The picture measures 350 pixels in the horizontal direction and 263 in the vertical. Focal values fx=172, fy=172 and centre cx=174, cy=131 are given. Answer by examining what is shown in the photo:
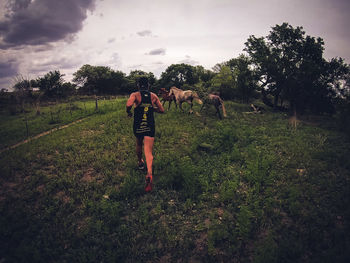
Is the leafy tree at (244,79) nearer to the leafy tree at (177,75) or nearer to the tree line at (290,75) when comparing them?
the tree line at (290,75)

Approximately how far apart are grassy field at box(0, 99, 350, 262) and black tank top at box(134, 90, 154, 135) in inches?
70.4

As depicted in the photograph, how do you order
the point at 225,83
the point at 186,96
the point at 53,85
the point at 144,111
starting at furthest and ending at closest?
1. the point at 53,85
2. the point at 225,83
3. the point at 186,96
4. the point at 144,111

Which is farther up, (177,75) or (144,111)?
(177,75)

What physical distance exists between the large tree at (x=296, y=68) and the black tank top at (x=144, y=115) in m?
20.4

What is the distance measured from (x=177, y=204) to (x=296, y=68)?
73.6ft

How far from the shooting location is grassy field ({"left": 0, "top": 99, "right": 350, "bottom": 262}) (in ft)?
12.1

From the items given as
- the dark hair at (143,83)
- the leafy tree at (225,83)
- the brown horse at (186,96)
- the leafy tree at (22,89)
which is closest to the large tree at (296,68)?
the leafy tree at (225,83)

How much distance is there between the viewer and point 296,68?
1988 centimetres

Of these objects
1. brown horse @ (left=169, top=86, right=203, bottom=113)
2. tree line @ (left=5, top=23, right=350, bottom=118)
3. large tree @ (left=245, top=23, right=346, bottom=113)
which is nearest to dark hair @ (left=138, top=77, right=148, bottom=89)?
brown horse @ (left=169, top=86, right=203, bottom=113)

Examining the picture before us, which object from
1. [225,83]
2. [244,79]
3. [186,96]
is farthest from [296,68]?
[186,96]

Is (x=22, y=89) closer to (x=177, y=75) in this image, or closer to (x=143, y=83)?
(x=143, y=83)

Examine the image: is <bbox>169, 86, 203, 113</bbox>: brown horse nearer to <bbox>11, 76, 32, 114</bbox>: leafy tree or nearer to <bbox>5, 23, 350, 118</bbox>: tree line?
<bbox>5, 23, 350, 118</bbox>: tree line

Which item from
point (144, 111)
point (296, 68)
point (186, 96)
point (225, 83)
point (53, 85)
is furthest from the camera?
point (53, 85)

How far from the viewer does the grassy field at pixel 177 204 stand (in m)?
3.68
